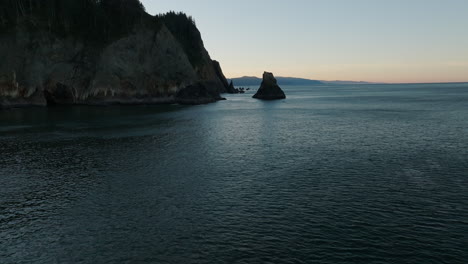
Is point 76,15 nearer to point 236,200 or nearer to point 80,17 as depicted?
point 80,17

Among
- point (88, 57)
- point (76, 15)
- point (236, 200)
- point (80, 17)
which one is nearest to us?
point (236, 200)

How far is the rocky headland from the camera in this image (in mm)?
99750

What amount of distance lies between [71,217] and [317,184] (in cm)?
1960

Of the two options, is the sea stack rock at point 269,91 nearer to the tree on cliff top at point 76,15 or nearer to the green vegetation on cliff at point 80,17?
the green vegetation on cliff at point 80,17

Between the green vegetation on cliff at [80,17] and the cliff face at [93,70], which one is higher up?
the green vegetation on cliff at [80,17]

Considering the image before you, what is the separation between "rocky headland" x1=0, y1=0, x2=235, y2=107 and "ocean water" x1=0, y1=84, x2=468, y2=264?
57.8 metres

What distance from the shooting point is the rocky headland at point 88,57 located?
99750 mm

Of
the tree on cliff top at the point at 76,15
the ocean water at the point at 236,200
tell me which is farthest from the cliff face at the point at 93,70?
the ocean water at the point at 236,200

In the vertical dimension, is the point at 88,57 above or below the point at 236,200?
above

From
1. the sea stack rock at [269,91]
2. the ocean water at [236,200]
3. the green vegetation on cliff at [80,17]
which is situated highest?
the green vegetation on cliff at [80,17]

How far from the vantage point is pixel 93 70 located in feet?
364

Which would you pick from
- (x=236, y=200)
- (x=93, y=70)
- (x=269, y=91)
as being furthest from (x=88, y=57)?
(x=236, y=200)

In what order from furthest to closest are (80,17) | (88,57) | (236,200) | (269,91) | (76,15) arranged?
1. (269,91)
2. (80,17)
3. (76,15)
4. (88,57)
5. (236,200)

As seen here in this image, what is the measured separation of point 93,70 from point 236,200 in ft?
327
